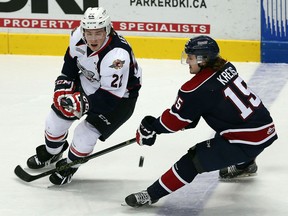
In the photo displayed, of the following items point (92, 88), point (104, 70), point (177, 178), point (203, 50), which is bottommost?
point (177, 178)

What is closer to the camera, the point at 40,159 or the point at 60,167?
the point at 60,167

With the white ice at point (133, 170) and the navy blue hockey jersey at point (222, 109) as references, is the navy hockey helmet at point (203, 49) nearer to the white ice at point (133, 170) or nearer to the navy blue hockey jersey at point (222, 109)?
the navy blue hockey jersey at point (222, 109)

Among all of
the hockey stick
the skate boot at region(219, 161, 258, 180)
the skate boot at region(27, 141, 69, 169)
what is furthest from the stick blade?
the skate boot at region(219, 161, 258, 180)

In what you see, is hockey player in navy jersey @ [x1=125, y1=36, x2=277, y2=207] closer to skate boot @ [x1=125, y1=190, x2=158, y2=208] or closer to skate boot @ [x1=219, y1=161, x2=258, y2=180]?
skate boot @ [x1=125, y1=190, x2=158, y2=208]

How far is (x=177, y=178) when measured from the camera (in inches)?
164

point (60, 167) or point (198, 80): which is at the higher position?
point (198, 80)

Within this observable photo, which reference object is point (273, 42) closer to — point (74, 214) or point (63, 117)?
point (63, 117)

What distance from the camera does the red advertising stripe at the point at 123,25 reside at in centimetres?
707

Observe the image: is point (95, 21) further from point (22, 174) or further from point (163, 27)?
point (163, 27)

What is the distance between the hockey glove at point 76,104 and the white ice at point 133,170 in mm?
424

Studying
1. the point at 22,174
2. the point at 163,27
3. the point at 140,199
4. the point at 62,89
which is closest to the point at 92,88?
the point at 62,89

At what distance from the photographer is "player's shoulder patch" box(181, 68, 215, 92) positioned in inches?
160

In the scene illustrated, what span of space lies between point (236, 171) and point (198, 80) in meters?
0.81

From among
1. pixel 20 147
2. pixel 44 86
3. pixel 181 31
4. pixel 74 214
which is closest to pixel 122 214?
pixel 74 214
